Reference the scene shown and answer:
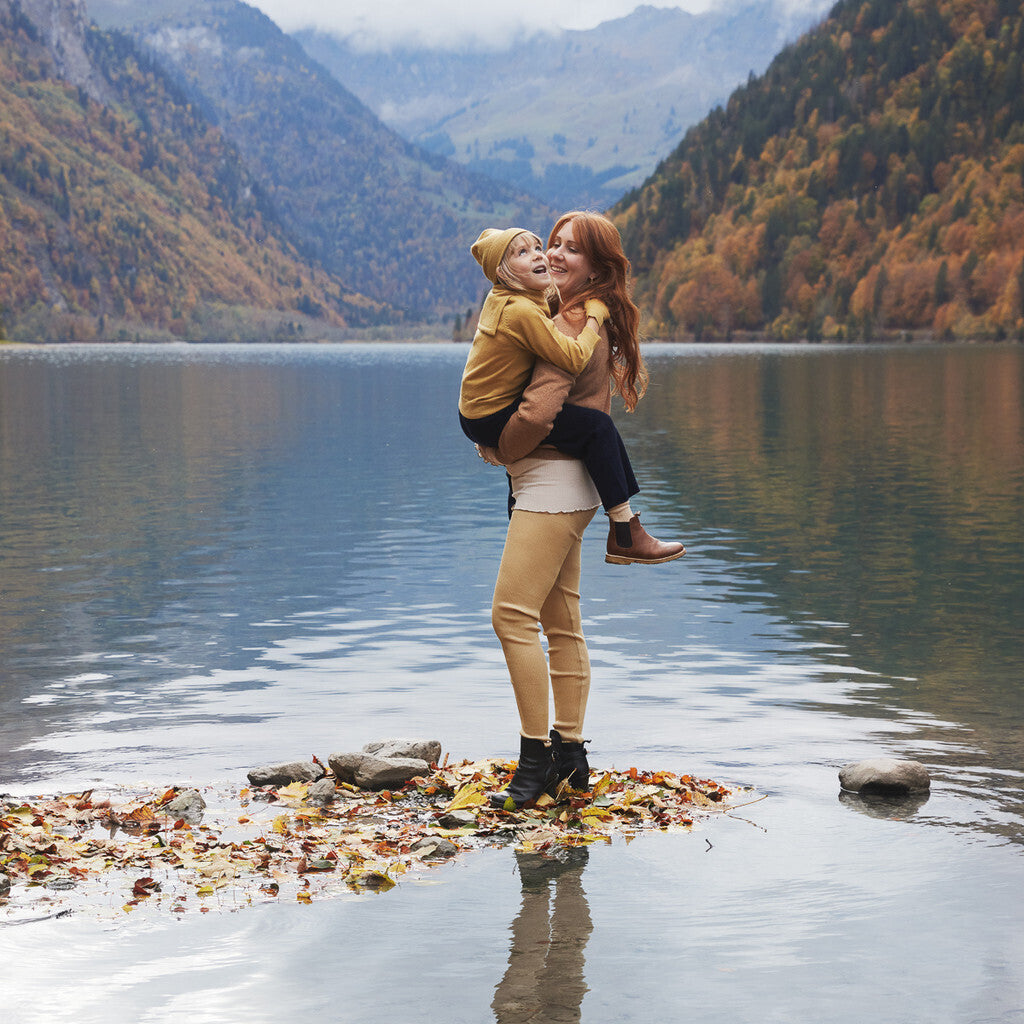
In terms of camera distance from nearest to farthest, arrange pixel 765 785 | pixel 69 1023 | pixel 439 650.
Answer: pixel 69 1023 → pixel 765 785 → pixel 439 650

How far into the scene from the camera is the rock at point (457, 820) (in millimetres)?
8758

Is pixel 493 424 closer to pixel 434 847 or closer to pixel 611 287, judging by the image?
pixel 611 287

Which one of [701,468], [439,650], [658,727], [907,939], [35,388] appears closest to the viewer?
[907,939]

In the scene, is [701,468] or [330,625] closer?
[330,625]

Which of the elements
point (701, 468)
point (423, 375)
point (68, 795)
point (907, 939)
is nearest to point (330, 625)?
point (68, 795)

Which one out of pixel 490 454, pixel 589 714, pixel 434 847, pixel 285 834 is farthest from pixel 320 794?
pixel 589 714

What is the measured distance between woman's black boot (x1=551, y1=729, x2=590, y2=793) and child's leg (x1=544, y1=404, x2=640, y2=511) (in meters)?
1.49

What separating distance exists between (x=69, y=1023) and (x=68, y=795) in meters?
3.70

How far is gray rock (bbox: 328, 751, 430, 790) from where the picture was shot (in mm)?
9508

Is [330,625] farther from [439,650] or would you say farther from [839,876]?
[839,876]

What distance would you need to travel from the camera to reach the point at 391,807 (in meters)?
9.12

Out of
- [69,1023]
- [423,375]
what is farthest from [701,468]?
[423,375]

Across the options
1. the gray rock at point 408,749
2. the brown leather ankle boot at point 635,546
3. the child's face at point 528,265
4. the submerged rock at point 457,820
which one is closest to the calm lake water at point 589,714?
the submerged rock at point 457,820

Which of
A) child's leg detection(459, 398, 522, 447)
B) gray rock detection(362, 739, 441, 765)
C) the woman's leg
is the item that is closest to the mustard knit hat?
child's leg detection(459, 398, 522, 447)
